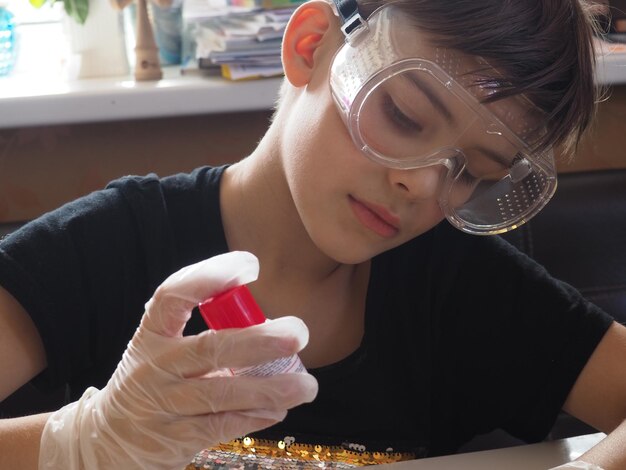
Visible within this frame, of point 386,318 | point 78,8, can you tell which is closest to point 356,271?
point 386,318

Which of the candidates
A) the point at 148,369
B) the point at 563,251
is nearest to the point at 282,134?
the point at 148,369

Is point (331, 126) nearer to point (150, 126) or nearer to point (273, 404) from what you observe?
point (273, 404)

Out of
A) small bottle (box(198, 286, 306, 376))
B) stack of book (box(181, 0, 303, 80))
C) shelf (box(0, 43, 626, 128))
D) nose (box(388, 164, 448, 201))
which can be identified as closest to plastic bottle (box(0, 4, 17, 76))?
shelf (box(0, 43, 626, 128))

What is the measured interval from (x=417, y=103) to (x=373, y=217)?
0.17m

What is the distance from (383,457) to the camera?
1.36 m

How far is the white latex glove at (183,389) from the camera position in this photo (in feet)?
2.82

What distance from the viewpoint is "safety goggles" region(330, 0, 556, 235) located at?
1048 millimetres

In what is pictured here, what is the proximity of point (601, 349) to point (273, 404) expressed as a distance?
2.16 feet

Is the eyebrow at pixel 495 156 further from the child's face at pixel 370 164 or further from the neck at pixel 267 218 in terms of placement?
the neck at pixel 267 218

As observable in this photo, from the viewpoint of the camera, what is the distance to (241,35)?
1.85 metres

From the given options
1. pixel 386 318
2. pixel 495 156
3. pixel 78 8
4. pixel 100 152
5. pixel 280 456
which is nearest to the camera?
pixel 495 156

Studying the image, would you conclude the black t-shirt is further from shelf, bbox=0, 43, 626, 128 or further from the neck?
→ shelf, bbox=0, 43, 626, 128

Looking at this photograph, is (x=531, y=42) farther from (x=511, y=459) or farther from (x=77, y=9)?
(x=77, y=9)

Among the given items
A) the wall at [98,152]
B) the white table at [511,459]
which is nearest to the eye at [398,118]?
the white table at [511,459]
